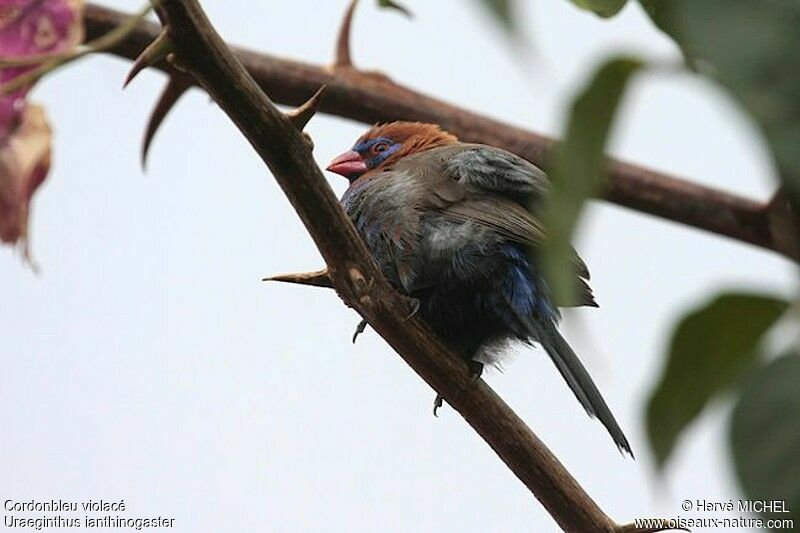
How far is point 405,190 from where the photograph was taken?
347cm

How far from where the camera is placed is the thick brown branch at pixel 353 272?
4.15 feet

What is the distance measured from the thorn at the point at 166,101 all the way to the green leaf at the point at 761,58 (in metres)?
2.59

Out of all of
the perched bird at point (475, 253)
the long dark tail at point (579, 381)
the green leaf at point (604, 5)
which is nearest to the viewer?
the green leaf at point (604, 5)

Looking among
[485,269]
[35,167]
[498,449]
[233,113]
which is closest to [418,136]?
[485,269]

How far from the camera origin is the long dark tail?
9.83ft

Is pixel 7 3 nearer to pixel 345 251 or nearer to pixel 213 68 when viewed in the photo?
pixel 213 68

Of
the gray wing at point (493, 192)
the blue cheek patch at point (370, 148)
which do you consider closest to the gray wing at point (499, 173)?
the gray wing at point (493, 192)

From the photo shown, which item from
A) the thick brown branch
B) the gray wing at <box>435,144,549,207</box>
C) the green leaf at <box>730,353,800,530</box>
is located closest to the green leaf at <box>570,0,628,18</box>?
the thick brown branch

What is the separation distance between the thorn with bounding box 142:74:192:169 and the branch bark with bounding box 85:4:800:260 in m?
0.05

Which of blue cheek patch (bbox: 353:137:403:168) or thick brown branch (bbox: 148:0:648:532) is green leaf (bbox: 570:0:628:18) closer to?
thick brown branch (bbox: 148:0:648:532)

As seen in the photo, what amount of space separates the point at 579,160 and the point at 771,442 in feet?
0.45

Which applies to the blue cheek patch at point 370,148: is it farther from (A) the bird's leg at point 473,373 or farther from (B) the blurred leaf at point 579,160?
(B) the blurred leaf at point 579,160

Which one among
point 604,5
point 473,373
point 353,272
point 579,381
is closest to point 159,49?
point 604,5

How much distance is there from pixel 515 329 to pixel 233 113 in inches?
81.3
